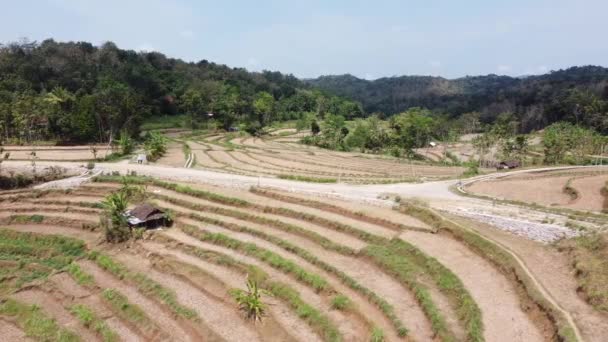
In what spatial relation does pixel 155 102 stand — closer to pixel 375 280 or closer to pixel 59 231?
pixel 59 231

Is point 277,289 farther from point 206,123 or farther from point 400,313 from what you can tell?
point 206,123

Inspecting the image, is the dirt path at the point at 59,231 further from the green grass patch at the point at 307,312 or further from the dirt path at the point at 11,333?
the green grass patch at the point at 307,312

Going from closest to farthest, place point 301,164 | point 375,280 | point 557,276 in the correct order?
point 557,276 < point 375,280 < point 301,164

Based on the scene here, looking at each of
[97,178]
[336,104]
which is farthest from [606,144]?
[336,104]

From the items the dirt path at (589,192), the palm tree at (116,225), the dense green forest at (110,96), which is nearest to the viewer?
the palm tree at (116,225)

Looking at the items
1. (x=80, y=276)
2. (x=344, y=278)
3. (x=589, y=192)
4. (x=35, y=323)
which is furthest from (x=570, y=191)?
(x=35, y=323)

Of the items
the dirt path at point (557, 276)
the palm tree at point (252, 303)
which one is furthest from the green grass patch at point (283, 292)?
the dirt path at point (557, 276)
